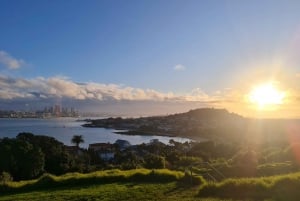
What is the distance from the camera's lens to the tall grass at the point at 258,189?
30.0 ft

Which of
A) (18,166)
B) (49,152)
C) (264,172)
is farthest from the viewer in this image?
(49,152)

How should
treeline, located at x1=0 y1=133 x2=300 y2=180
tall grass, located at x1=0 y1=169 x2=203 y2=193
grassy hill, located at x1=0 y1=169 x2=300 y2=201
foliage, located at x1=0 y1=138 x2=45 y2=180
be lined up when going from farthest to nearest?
foliage, located at x1=0 y1=138 x2=45 y2=180, treeline, located at x1=0 y1=133 x2=300 y2=180, tall grass, located at x1=0 y1=169 x2=203 y2=193, grassy hill, located at x1=0 y1=169 x2=300 y2=201

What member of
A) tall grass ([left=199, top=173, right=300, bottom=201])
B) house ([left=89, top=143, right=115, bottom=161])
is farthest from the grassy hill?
house ([left=89, top=143, right=115, bottom=161])

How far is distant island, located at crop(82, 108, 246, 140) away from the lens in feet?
408

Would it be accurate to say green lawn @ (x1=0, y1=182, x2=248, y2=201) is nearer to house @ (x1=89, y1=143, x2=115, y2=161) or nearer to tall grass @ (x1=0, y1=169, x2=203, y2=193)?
tall grass @ (x1=0, y1=169, x2=203, y2=193)

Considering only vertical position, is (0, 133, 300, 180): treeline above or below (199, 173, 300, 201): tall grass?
below

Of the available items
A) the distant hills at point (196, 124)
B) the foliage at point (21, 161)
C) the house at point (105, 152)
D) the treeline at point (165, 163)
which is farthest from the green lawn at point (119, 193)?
the distant hills at point (196, 124)

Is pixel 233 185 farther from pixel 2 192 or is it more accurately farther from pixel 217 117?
pixel 217 117

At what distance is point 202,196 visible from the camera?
9875 millimetres

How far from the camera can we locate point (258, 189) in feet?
32.1

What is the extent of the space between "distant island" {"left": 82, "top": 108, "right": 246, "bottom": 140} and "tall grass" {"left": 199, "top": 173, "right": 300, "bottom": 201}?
104108 millimetres

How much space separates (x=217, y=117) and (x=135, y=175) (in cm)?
15985

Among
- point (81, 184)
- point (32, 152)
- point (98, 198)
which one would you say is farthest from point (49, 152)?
point (98, 198)

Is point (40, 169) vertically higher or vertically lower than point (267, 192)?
lower
